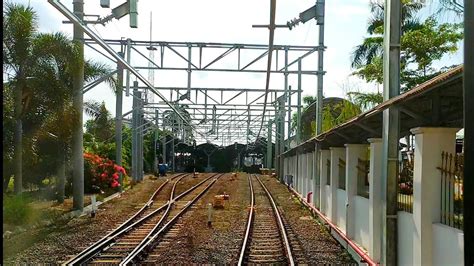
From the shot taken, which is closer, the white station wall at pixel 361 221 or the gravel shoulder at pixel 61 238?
the white station wall at pixel 361 221

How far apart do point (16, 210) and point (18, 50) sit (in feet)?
15.6

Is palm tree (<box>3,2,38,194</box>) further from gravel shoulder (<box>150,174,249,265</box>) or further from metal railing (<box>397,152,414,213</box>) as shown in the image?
metal railing (<box>397,152,414,213</box>)

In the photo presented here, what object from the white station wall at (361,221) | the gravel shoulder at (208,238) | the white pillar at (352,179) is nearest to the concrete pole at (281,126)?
the gravel shoulder at (208,238)

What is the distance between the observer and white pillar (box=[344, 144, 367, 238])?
13.0m

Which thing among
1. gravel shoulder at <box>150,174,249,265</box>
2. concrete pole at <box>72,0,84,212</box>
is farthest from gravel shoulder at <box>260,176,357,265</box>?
concrete pole at <box>72,0,84,212</box>

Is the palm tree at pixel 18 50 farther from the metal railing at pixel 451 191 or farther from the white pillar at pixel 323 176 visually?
the metal railing at pixel 451 191

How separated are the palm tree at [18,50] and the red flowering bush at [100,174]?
1173 cm

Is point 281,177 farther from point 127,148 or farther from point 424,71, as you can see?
point 424,71

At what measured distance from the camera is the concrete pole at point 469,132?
117 inches

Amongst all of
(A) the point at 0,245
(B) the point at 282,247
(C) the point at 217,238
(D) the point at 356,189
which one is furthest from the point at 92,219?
(A) the point at 0,245

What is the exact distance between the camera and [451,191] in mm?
7234

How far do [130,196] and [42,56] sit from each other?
38.4ft

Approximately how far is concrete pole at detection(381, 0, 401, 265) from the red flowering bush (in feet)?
73.9

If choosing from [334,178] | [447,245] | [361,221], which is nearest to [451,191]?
[447,245]
